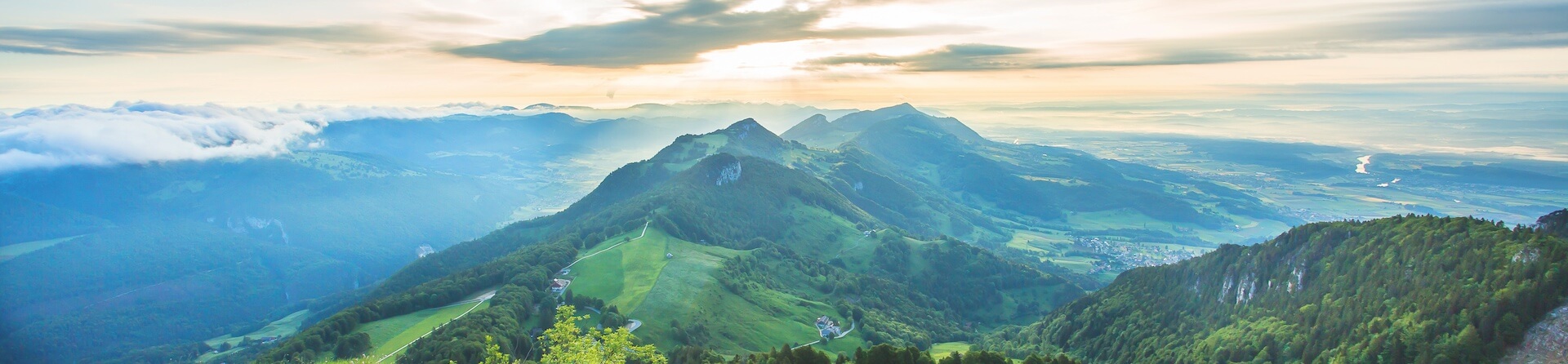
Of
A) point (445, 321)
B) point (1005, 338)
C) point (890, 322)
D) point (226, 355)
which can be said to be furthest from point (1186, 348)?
point (226, 355)

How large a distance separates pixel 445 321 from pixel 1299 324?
110 meters

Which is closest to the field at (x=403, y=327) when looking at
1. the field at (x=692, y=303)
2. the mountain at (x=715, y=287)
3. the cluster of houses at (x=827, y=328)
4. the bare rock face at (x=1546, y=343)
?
the mountain at (x=715, y=287)

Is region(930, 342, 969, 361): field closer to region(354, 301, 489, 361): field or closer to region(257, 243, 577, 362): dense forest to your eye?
region(257, 243, 577, 362): dense forest

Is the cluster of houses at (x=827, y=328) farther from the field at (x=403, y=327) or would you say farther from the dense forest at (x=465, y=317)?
the field at (x=403, y=327)

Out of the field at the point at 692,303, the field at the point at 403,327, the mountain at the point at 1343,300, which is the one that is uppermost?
the mountain at the point at 1343,300

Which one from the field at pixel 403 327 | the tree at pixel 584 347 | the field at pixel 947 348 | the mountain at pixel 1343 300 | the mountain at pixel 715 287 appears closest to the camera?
the tree at pixel 584 347

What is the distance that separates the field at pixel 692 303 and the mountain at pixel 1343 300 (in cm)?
3969

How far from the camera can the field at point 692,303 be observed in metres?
109

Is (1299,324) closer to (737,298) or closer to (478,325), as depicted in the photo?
(737,298)

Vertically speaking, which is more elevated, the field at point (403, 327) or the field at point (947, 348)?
the field at point (403, 327)

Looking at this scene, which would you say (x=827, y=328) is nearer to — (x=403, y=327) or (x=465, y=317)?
(x=465, y=317)

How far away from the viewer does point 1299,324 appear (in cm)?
7725

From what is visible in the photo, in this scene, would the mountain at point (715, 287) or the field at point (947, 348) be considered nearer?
the mountain at point (715, 287)

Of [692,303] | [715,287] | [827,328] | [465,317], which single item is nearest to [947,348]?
[827,328]
